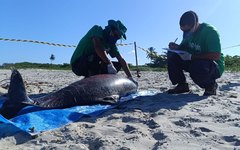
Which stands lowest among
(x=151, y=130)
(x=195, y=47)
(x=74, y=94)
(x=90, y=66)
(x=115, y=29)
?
(x=151, y=130)

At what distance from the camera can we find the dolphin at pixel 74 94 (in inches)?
165

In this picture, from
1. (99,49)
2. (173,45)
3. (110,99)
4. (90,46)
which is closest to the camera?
(110,99)

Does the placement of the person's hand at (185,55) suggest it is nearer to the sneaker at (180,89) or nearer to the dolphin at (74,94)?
the sneaker at (180,89)

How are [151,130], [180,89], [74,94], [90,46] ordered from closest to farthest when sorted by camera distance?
[151,130] < [74,94] < [180,89] < [90,46]

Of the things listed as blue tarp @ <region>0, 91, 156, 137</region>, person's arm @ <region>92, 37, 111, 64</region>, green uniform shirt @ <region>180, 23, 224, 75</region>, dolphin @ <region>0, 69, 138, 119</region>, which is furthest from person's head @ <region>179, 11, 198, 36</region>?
blue tarp @ <region>0, 91, 156, 137</region>

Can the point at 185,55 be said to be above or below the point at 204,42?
below

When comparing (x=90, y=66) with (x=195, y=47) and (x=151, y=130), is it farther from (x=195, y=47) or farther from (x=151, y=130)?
(x=151, y=130)

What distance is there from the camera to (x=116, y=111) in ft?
14.7

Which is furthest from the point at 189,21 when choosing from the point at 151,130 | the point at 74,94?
the point at 151,130

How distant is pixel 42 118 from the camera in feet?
13.2

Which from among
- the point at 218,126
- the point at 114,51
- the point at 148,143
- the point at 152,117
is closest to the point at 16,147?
the point at 148,143

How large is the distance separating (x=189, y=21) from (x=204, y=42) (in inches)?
16.1

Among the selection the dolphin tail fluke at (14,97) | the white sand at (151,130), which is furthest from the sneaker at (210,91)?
the dolphin tail fluke at (14,97)

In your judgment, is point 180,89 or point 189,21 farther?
point 180,89
